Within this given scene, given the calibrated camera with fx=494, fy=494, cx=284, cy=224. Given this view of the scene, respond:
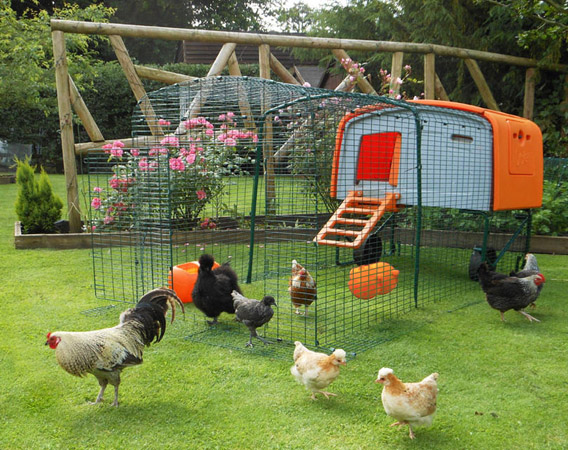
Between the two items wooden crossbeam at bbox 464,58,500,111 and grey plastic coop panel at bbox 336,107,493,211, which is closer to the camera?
grey plastic coop panel at bbox 336,107,493,211

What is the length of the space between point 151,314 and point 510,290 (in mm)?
3257

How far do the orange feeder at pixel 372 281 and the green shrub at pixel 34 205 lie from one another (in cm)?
547

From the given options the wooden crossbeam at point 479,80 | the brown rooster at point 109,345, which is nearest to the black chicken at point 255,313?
the brown rooster at point 109,345

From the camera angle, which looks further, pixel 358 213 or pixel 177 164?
pixel 177 164

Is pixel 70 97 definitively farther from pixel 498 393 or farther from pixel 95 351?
pixel 498 393

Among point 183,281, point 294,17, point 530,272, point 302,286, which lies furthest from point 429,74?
point 294,17

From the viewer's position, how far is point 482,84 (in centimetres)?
975

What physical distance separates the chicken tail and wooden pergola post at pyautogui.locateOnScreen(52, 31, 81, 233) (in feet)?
15.1

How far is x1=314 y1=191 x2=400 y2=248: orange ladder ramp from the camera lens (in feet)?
17.1

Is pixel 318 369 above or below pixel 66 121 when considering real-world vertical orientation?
below

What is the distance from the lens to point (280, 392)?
131 inches

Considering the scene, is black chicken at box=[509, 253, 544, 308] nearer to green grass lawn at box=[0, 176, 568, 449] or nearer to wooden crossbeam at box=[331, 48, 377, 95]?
green grass lawn at box=[0, 176, 568, 449]

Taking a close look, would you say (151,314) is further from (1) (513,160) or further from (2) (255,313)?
(1) (513,160)

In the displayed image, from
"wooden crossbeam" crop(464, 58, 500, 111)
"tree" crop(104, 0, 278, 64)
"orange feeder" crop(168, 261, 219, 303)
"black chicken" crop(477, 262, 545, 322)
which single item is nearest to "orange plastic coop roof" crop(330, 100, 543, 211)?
"black chicken" crop(477, 262, 545, 322)
